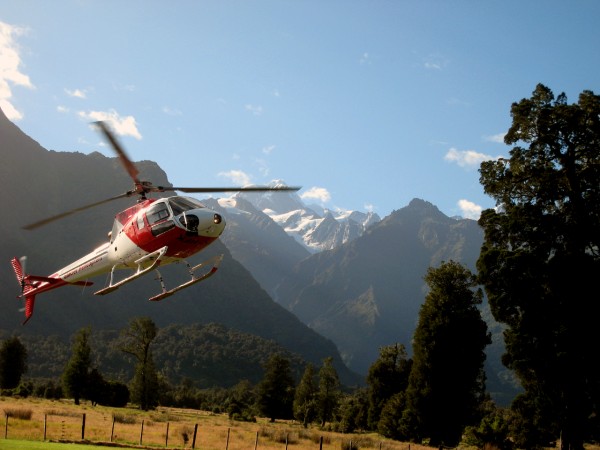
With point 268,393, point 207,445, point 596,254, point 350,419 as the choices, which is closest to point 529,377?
point 596,254

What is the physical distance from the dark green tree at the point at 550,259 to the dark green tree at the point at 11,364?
2526 inches

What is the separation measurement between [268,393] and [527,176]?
52.6 metres

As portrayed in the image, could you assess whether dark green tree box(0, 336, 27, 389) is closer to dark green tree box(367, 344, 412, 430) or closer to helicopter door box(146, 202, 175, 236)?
dark green tree box(367, 344, 412, 430)

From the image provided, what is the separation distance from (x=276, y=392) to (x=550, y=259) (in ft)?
173

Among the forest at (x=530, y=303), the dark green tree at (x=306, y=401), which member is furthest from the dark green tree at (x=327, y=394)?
the forest at (x=530, y=303)

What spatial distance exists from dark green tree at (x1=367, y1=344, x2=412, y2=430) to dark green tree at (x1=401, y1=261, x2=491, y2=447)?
17.2 m

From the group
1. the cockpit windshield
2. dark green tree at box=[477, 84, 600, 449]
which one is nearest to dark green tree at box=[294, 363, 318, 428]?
dark green tree at box=[477, 84, 600, 449]

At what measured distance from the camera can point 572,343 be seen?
92.5ft

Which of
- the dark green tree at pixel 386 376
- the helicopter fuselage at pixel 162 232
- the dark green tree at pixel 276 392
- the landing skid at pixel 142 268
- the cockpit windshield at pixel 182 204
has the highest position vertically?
the cockpit windshield at pixel 182 204

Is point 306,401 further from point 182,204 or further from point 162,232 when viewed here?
point 182,204

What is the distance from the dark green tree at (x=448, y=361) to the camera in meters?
33.6

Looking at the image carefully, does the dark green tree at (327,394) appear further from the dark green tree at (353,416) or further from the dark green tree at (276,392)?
the dark green tree at (276,392)

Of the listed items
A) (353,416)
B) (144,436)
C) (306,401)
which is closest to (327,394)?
(306,401)

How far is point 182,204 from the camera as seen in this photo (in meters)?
22.1
